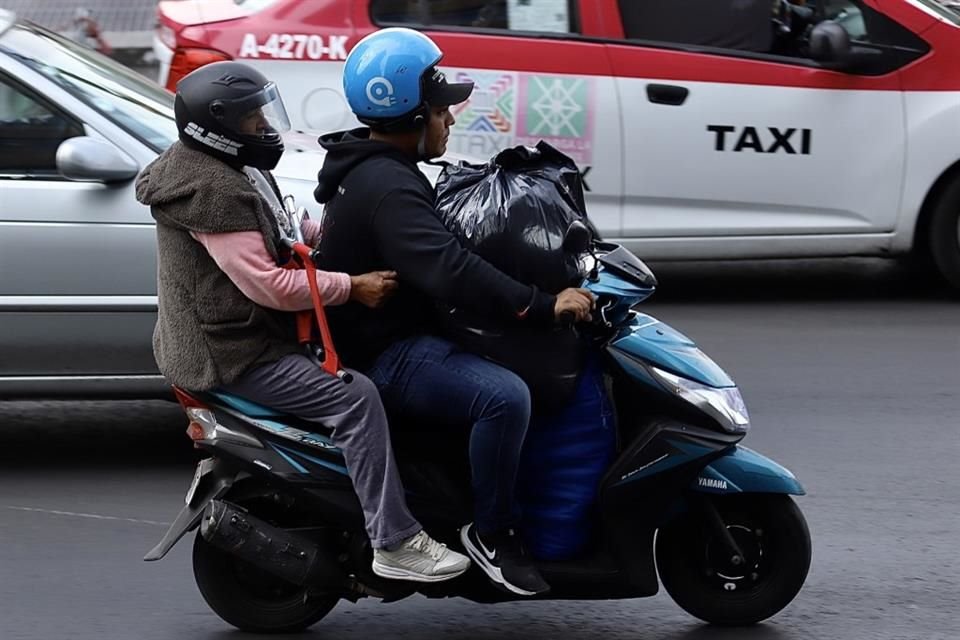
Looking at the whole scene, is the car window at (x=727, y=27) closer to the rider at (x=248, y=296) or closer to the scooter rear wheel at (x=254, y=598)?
the rider at (x=248, y=296)

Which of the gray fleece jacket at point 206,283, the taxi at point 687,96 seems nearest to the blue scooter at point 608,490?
the gray fleece jacket at point 206,283

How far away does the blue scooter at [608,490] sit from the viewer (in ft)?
14.1

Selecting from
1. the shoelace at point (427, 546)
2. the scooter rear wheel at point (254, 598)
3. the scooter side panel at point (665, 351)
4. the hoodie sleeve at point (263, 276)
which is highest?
the hoodie sleeve at point (263, 276)

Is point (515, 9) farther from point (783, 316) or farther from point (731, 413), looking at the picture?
point (731, 413)

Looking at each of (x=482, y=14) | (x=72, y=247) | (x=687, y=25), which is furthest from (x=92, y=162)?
(x=687, y=25)

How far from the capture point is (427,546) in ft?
14.1

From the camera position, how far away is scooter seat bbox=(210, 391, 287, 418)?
171 inches

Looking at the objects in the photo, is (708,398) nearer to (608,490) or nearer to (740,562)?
(608,490)

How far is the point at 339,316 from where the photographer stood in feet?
14.2

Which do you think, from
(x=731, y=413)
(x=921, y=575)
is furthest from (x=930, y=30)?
(x=731, y=413)

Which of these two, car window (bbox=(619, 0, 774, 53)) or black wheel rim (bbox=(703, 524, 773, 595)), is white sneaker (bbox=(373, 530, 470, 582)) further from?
car window (bbox=(619, 0, 774, 53))

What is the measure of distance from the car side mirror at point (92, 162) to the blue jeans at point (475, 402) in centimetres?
205

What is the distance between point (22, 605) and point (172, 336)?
110cm

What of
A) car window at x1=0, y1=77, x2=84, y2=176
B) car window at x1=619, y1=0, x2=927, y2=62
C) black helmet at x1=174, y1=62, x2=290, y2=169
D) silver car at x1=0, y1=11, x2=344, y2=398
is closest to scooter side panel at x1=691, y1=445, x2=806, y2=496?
black helmet at x1=174, y1=62, x2=290, y2=169
